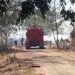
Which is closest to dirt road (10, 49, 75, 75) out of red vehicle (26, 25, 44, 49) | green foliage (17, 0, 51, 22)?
green foliage (17, 0, 51, 22)

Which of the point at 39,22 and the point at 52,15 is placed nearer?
the point at 52,15

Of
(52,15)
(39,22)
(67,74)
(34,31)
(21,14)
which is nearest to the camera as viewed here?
(21,14)

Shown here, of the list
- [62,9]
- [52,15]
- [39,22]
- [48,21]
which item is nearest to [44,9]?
[62,9]

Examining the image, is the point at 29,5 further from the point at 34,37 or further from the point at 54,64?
the point at 34,37

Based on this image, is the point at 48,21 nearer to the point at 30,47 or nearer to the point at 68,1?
the point at 30,47

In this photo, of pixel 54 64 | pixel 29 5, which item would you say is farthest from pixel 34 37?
pixel 29 5

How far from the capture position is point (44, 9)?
62.0ft

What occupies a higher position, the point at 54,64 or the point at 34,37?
the point at 34,37

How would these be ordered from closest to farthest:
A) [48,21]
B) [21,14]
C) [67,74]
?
[21,14], [67,74], [48,21]

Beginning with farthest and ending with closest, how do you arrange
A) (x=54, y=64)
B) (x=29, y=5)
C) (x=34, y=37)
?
(x=34, y=37) → (x=54, y=64) → (x=29, y=5)

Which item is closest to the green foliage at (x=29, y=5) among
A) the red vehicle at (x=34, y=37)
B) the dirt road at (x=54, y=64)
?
the dirt road at (x=54, y=64)

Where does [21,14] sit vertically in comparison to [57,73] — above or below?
above

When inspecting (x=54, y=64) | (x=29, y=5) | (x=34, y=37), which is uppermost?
(x=29, y=5)

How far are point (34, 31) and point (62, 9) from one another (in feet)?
115
